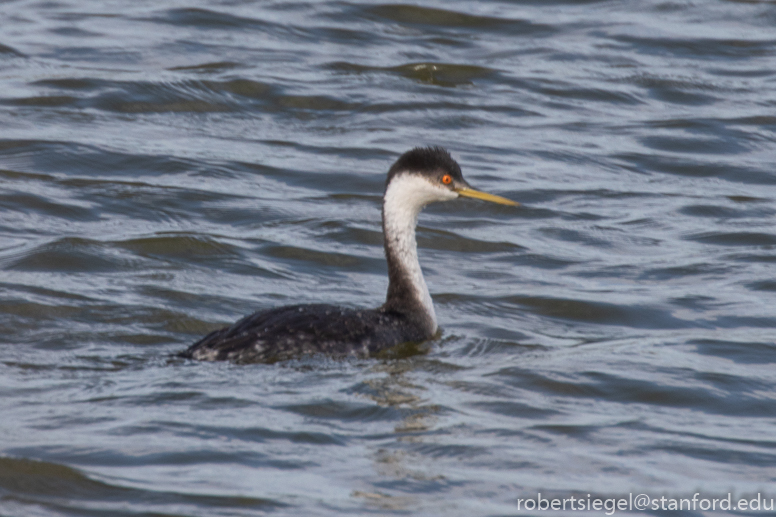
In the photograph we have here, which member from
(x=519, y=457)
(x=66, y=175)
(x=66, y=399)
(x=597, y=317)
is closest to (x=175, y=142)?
(x=66, y=175)

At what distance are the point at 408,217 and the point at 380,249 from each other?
6.66ft

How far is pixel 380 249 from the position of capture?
34.8 feet

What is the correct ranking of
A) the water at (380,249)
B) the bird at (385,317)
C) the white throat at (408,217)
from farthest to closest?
1. the white throat at (408,217)
2. the bird at (385,317)
3. the water at (380,249)

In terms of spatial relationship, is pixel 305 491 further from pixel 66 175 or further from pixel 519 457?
pixel 66 175

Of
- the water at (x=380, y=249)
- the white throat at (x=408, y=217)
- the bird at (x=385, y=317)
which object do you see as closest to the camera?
the water at (x=380, y=249)

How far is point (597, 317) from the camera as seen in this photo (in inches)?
362

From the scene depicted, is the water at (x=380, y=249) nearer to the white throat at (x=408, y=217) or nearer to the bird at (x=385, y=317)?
the bird at (x=385, y=317)

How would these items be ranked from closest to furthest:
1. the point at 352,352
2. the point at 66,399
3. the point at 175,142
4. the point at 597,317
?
the point at 66,399
the point at 352,352
the point at 597,317
the point at 175,142

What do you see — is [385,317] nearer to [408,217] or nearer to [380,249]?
[408,217]

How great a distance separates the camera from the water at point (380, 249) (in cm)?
620

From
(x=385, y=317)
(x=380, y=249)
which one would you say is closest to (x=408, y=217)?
(x=385, y=317)

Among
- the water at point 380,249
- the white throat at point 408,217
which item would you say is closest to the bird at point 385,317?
the white throat at point 408,217

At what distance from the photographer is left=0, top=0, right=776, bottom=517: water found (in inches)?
244

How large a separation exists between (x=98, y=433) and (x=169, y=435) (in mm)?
369
